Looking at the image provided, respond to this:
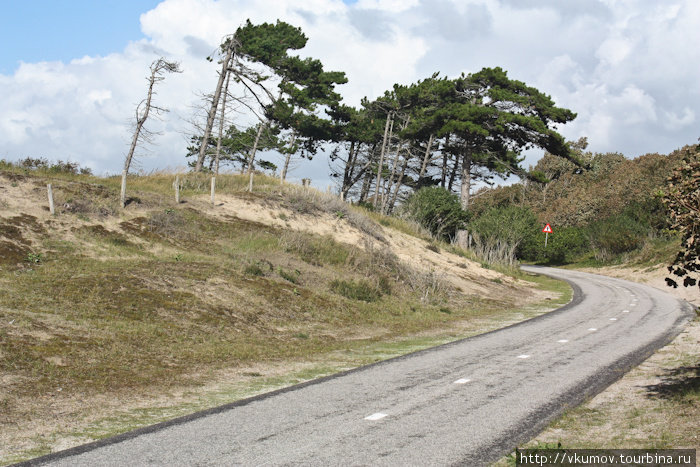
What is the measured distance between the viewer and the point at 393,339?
15383 mm

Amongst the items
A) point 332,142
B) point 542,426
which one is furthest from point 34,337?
point 332,142

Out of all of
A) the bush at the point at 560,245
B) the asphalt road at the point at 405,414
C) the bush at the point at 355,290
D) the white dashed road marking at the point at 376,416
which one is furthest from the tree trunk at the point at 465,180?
the white dashed road marking at the point at 376,416

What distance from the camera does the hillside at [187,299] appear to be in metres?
8.84

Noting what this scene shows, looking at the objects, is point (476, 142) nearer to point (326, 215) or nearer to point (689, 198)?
point (326, 215)

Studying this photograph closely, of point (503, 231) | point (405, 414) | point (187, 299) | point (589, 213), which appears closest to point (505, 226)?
point (503, 231)

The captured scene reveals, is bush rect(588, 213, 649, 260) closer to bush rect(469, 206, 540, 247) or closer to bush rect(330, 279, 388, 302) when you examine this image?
bush rect(469, 206, 540, 247)

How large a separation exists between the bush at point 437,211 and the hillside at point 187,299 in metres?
9.64

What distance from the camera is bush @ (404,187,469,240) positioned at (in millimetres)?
41812

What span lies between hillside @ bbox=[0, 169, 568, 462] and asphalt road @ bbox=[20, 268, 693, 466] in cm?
90

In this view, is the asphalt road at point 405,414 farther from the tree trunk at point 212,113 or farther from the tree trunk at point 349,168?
the tree trunk at point 349,168

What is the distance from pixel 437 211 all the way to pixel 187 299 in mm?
29118

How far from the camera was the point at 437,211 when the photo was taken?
1654 inches

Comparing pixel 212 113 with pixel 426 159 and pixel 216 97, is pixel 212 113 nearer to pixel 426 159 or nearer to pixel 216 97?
pixel 216 97

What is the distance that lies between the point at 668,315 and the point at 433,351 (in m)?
10.8
